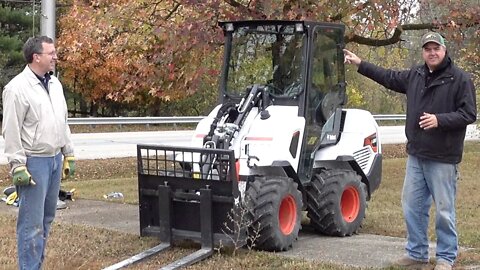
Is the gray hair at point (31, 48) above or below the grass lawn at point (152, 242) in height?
above

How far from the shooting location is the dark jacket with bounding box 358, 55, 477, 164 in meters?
6.05

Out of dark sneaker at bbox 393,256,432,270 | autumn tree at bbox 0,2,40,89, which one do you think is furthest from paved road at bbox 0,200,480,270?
autumn tree at bbox 0,2,40,89

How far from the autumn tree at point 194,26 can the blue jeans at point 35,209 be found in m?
5.05

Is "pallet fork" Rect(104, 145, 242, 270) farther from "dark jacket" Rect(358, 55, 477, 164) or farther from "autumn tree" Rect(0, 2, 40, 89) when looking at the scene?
"autumn tree" Rect(0, 2, 40, 89)

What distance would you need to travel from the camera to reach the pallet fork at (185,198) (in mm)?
6945

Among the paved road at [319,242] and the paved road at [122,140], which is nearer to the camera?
the paved road at [319,242]

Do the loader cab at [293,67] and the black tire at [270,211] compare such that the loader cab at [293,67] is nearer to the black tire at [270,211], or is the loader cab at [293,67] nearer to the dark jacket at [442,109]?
the black tire at [270,211]

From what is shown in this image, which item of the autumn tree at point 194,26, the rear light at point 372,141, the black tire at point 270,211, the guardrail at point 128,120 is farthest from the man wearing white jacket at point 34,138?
the guardrail at point 128,120

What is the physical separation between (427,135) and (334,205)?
2018 millimetres

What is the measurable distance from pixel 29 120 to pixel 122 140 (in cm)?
1984

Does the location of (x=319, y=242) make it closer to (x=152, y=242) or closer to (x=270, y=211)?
(x=270, y=211)

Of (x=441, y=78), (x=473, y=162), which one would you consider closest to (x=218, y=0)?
(x=441, y=78)

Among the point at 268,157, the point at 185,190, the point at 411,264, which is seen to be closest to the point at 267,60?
the point at 268,157

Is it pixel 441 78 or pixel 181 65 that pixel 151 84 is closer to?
pixel 181 65
